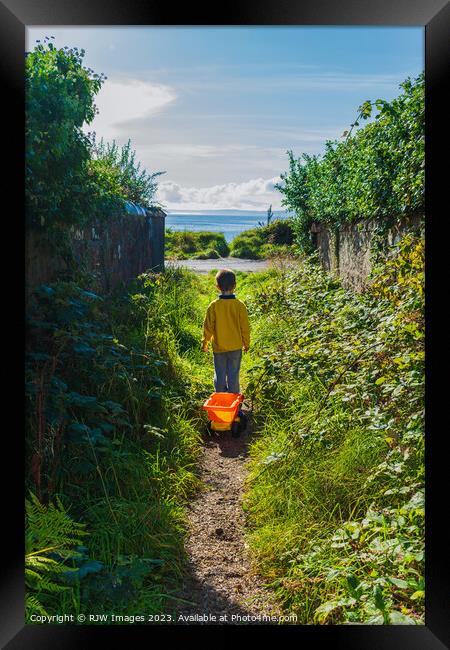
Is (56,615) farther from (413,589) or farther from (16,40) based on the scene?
(16,40)

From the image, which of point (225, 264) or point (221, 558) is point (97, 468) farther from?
point (225, 264)

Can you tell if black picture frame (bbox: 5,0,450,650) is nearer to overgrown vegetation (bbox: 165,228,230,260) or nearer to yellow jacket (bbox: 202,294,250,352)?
yellow jacket (bbox: 202,294,250,352)

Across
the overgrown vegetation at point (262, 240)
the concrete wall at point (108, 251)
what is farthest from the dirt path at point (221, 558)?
the overgrown vegetation at point (262, 240)

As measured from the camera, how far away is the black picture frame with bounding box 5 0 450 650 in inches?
103

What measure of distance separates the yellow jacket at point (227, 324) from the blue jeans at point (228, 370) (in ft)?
0.27

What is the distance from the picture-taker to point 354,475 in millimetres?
3494

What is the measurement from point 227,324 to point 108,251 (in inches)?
69.6

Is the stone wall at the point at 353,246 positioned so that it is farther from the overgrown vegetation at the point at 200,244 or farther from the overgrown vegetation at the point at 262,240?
the overgrown vegetation at the point at 200,244

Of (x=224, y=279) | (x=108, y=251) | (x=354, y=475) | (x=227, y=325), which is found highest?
(x=108, y=251)

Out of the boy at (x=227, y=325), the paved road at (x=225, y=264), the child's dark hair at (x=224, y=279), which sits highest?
the paved road at (x=225, y=264)

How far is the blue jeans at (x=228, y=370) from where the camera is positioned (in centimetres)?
539

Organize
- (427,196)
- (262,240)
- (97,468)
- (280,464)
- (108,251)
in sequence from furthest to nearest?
(262,240) < (108,251) < (280,464) < (97,468) < (427,196)

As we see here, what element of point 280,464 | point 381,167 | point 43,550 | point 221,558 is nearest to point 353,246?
point 381,167

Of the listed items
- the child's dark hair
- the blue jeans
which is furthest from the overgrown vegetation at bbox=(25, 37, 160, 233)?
the blue jeans
